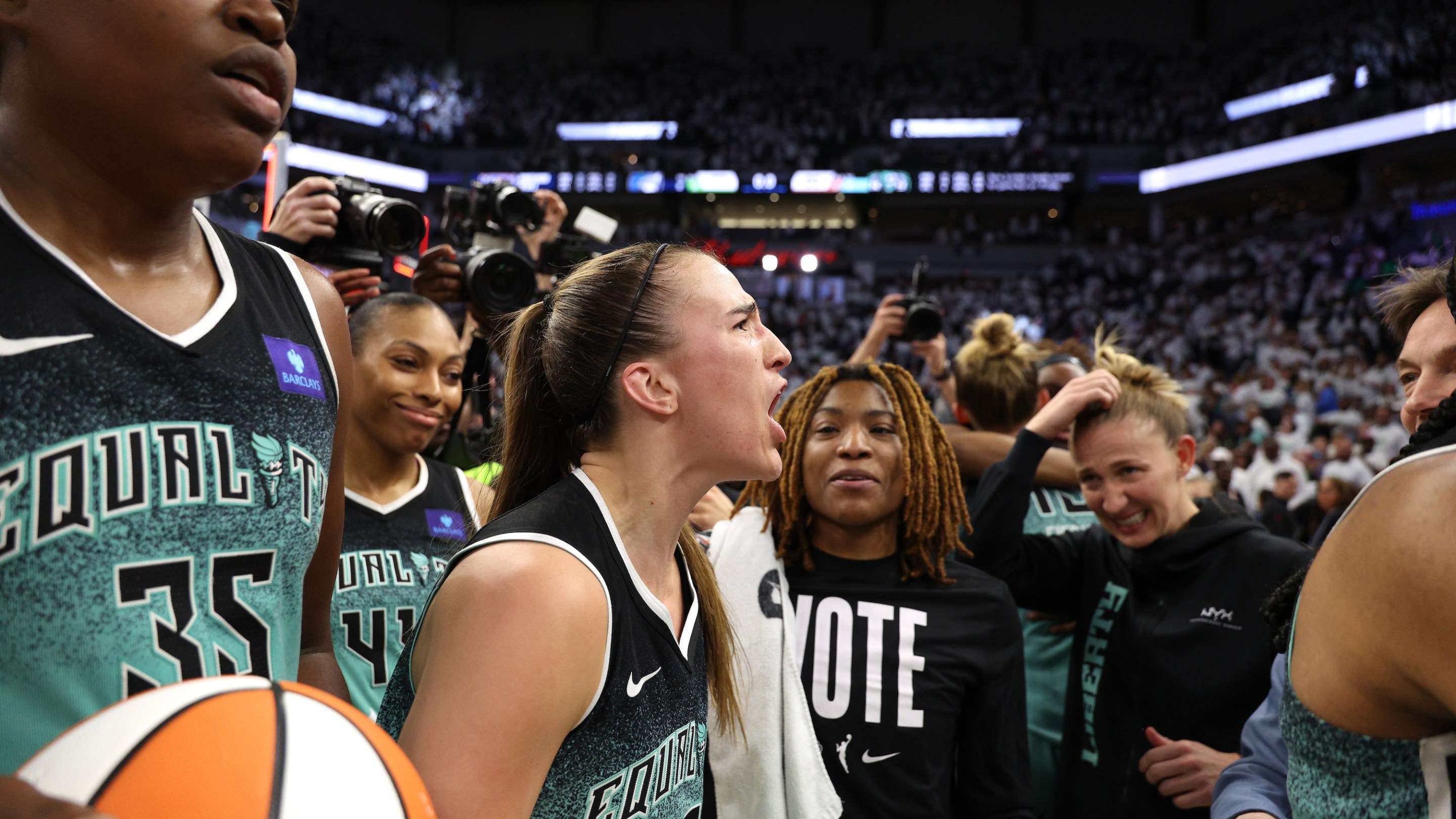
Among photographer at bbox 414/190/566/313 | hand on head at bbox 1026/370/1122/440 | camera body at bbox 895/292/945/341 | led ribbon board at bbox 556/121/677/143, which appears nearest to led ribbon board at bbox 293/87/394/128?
led ribbon board at bbox 556/121/677/143

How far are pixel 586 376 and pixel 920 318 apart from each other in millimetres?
2725

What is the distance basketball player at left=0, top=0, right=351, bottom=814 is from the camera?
107cm

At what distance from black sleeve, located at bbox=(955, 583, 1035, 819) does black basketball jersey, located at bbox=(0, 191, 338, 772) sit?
170 cm

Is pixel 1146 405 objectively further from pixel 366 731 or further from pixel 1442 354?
pixel 366 731

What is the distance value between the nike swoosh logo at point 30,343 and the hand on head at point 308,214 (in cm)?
171

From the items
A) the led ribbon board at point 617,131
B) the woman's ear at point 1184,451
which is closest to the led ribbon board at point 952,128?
the led ribbon board at point 617,131

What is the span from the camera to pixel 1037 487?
11.9 ft

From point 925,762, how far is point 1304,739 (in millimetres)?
1055

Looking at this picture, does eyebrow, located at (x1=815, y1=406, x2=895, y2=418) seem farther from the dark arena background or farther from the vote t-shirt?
the dark arena background

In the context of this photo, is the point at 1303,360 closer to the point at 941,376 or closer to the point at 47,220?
the point at 941,376

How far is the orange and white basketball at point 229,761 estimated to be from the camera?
88 cm

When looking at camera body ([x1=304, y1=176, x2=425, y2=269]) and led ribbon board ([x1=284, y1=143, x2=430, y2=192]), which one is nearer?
camera body ([x1=304, y1=176, x2=425, y2=269])

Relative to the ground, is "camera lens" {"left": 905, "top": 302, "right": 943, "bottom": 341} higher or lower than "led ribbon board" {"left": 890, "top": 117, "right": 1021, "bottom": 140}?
lower

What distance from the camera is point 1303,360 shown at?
1666 cm
